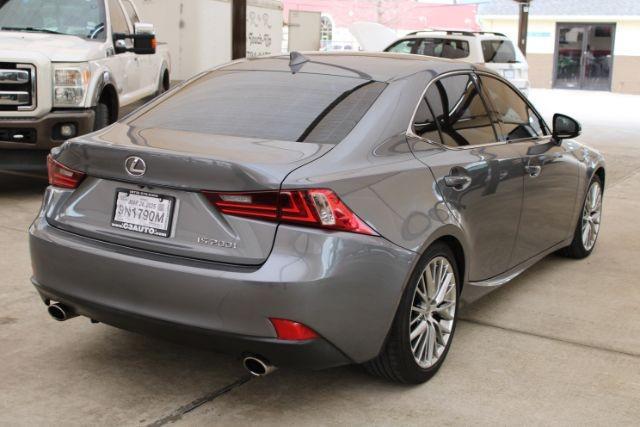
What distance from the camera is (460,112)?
465cm

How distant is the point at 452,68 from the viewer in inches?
186

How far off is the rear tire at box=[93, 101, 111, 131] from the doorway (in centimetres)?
3174

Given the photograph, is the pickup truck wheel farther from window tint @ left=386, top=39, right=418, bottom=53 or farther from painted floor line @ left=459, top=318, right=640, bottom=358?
window tint @ left=386, top=39, right=418, bottom=53

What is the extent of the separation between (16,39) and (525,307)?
5.42m

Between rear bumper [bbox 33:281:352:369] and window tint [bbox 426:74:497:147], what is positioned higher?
window tint [bbox 426:74:497:147]

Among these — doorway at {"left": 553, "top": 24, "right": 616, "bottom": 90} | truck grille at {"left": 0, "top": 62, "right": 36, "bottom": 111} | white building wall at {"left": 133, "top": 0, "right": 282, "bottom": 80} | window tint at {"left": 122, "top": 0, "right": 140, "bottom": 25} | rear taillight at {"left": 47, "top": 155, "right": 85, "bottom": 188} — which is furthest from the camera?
doorway at {"left": 553, "top": 24, "right": 616, "bottom": 90}

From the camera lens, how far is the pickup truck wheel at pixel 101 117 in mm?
8484

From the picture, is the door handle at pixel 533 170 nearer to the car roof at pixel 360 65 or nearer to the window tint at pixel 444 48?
the car roof at pixel 360 65

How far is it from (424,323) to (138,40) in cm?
607

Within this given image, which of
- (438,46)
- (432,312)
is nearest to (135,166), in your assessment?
(432,312)

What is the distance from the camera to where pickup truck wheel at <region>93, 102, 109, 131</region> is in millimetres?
8484

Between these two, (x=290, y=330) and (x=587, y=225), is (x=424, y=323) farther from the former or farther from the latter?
(x=587, y=225)

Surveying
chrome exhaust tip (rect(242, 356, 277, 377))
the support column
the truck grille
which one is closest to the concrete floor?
chrome exhaust tip (rect(242, 356, 277, 377))

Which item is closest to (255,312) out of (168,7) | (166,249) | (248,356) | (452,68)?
(248,356)
